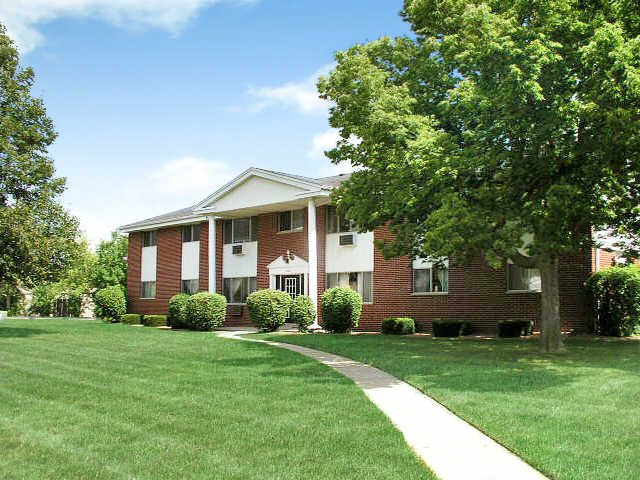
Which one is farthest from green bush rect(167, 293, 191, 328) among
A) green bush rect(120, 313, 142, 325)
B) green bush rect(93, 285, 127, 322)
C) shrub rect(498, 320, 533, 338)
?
shrub rect(498, 320, 533, 338)

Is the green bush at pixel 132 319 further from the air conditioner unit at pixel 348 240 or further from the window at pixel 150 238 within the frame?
the air conditioner unit at pixel 348 240

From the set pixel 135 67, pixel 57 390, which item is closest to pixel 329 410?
pixel 57 390

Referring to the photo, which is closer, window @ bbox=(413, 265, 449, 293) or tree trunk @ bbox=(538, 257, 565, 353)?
tree trunk @ bbox=(538, 257, 565, 353)

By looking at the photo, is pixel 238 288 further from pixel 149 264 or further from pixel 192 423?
pixel 192 423

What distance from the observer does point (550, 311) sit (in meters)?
14.8

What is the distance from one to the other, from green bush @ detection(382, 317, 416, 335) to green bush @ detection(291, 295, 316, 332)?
2.98 meters

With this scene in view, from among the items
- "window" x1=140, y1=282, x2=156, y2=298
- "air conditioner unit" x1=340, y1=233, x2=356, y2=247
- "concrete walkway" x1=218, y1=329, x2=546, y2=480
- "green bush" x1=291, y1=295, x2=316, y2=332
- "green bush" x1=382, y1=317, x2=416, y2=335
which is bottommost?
"concrete walkway" x1=218, y1=329, x2=546, y2=480

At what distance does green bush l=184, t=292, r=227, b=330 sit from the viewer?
1013 inches

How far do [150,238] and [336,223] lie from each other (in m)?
14.0

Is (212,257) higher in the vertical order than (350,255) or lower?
higher

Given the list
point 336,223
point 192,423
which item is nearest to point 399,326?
point 336,223

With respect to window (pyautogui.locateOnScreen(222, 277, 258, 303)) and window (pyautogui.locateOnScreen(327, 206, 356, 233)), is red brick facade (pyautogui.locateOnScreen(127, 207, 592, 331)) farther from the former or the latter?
window (pyautogui.locateOnScreen(222, 277, 258, 303))

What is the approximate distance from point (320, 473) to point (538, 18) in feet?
35.3

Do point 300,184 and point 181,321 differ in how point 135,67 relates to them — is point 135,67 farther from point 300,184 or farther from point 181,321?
point 181,321
